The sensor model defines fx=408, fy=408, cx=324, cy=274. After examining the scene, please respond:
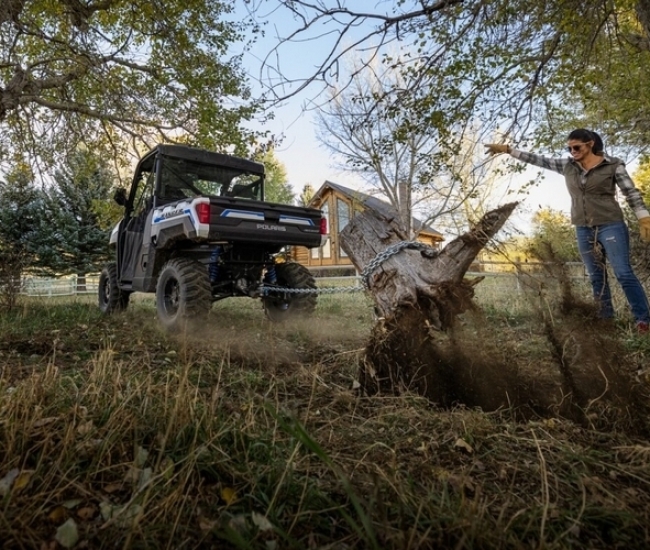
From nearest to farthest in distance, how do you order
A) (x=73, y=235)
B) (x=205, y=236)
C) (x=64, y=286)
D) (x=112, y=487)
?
(x=112, y=487), (x=205, y=236), (x=73, y=235), (x=64, y=286)

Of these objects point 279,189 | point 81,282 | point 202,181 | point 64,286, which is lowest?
point 64,286

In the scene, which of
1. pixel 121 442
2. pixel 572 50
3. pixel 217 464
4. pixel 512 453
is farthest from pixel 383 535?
pixel 572 50

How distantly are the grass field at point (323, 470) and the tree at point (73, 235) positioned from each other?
18.2m

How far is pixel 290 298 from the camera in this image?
6.12 meters

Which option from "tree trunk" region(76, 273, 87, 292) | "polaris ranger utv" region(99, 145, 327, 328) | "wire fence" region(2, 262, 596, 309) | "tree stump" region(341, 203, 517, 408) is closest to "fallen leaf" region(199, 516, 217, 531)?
"tree stump" region(341, 203, 517, 408)

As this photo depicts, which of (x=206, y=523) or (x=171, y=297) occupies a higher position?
(x=171, y=297)

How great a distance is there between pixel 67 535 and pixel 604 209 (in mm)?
4133

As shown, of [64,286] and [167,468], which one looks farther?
[64,286]

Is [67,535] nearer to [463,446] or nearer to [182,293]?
[463,446]

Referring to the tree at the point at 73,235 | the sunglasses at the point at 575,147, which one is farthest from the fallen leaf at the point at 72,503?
the tree at the point at 73,235

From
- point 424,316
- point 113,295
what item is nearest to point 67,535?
point 424,316

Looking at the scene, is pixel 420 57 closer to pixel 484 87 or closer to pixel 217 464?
pixel 484 87

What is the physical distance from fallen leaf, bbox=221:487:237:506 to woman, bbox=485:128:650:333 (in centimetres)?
321

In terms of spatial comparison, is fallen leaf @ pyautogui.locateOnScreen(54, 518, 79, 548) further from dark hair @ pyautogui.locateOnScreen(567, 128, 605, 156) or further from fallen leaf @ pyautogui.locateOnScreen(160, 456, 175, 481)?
dark hair @ pyautogui.locateOnScreen(567, 128, 605, 156)
